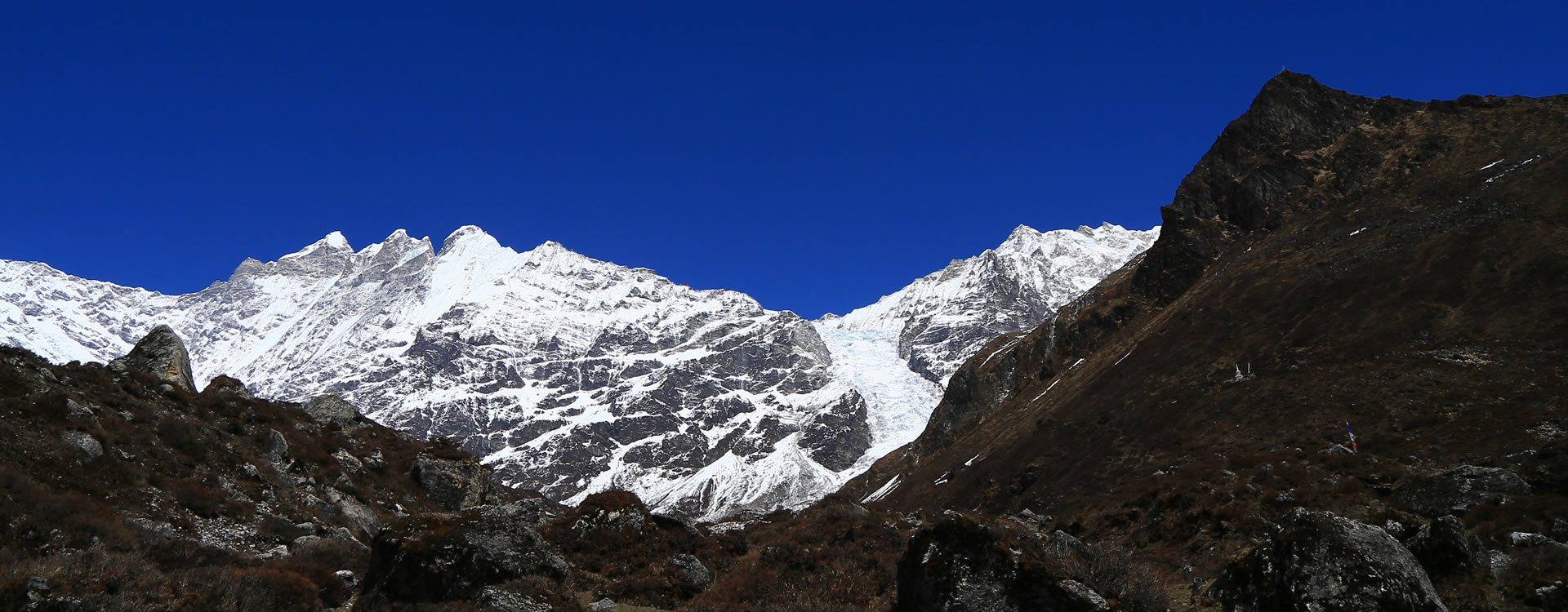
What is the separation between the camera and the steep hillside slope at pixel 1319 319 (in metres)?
52.9

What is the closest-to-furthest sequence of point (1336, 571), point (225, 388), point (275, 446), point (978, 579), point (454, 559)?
point (1336, 571), point (978, 579), point (454, 559), point (275, 446), point (225, 388)

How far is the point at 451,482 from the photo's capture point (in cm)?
4234

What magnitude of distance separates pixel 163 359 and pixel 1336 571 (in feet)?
174

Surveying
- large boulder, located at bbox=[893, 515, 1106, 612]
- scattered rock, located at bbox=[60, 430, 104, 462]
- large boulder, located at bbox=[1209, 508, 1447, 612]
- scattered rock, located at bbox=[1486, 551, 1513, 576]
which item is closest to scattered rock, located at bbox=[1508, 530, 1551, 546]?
scattered rock, located at bbox=[1486, 551, 1513, 576]

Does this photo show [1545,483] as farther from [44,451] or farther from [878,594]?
[44,451]

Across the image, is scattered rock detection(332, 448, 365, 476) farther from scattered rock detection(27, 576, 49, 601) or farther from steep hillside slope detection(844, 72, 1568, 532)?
steep hillside slope detection(844, 72, 1568, 532)

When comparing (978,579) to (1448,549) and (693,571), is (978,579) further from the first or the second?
(1448,549)

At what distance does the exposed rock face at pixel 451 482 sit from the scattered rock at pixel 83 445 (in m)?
17.2

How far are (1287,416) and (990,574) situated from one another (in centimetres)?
5623

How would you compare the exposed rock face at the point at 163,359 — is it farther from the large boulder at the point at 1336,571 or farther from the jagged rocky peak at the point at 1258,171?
the jagged rocky peak at the point at 1258,171

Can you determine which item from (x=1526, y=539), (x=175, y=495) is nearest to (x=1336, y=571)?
(x=1526, y=539)

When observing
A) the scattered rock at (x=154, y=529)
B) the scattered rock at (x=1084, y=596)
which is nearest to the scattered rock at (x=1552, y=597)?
the scattered rock at (x=1084, y=596)

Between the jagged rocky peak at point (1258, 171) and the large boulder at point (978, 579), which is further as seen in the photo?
the jagged rocky peak at point (1258, 171)

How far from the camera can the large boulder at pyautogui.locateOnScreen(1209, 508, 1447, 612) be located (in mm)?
13016
